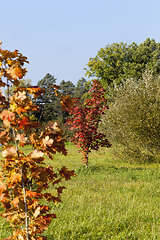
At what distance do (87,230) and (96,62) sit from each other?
29.8 m

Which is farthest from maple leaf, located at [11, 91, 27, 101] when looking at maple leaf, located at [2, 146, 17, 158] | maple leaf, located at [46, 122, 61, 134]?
maple leaf, located at [2, 146, 17, 158]

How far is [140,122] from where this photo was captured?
12867 mm

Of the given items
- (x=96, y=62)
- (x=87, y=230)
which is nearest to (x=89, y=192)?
(x=87, y=230)

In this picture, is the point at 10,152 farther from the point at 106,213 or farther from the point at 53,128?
the point at 106,213

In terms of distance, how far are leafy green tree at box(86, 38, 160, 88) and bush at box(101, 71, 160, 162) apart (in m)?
16.7

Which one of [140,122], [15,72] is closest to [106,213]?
[15,72]

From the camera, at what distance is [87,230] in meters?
4.45

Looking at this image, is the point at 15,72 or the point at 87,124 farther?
the point at 87,124

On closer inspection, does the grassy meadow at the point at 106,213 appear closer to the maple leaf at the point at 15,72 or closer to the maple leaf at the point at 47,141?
the maple leaf at the point at 47,141

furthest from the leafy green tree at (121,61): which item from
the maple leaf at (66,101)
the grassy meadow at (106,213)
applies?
the maple leaf at (66,101)

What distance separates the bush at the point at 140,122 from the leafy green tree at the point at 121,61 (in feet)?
54.9

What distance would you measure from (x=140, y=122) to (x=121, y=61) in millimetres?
20115

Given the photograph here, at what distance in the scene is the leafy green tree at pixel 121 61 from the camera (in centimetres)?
3073

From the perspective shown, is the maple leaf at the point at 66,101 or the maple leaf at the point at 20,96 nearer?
the maple leaf at the point at 20,96
